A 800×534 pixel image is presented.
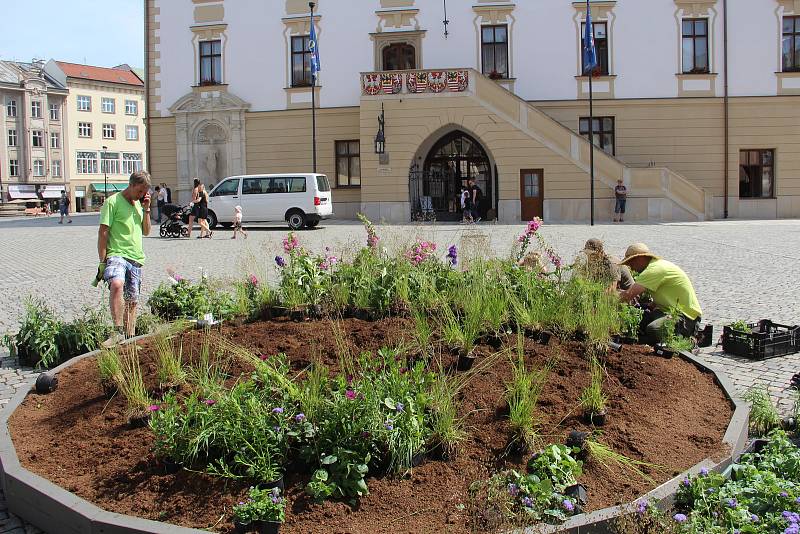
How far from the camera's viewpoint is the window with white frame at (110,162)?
89.5m

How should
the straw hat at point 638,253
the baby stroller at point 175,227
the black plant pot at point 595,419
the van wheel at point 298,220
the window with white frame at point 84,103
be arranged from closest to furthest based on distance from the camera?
the black plant pot at point 595,419, the straw hat at point 638,253, the baby stroller at point 175,227, the van wheel at point 298,220, the window with white frame at point 84,103

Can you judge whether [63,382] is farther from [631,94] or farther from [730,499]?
[631,94]

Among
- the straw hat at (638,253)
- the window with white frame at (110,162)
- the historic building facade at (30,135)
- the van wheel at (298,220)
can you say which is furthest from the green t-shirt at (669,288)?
the window with white frame at (110,162)

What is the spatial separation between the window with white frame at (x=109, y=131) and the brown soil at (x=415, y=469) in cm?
9027

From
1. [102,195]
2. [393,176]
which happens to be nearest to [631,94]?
[393,176]

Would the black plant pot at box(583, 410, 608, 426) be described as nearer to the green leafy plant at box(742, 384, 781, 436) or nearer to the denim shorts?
the green leafy plant at box(742, 384, 781, 436)

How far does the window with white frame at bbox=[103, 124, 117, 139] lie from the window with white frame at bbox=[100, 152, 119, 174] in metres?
1.87

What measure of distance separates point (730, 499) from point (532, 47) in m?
31.7

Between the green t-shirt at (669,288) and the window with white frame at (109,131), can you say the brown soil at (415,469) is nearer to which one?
the green t-shirt at (669,288)

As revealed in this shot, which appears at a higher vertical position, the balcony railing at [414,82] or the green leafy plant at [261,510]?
the balcony railing at [414,82]

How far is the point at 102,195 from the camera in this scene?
282ft

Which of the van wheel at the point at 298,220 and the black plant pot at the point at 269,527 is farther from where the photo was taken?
the van wheel at the point at 298,220

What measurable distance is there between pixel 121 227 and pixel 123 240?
0.13 m

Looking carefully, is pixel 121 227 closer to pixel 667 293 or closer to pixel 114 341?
pixel 114 341
